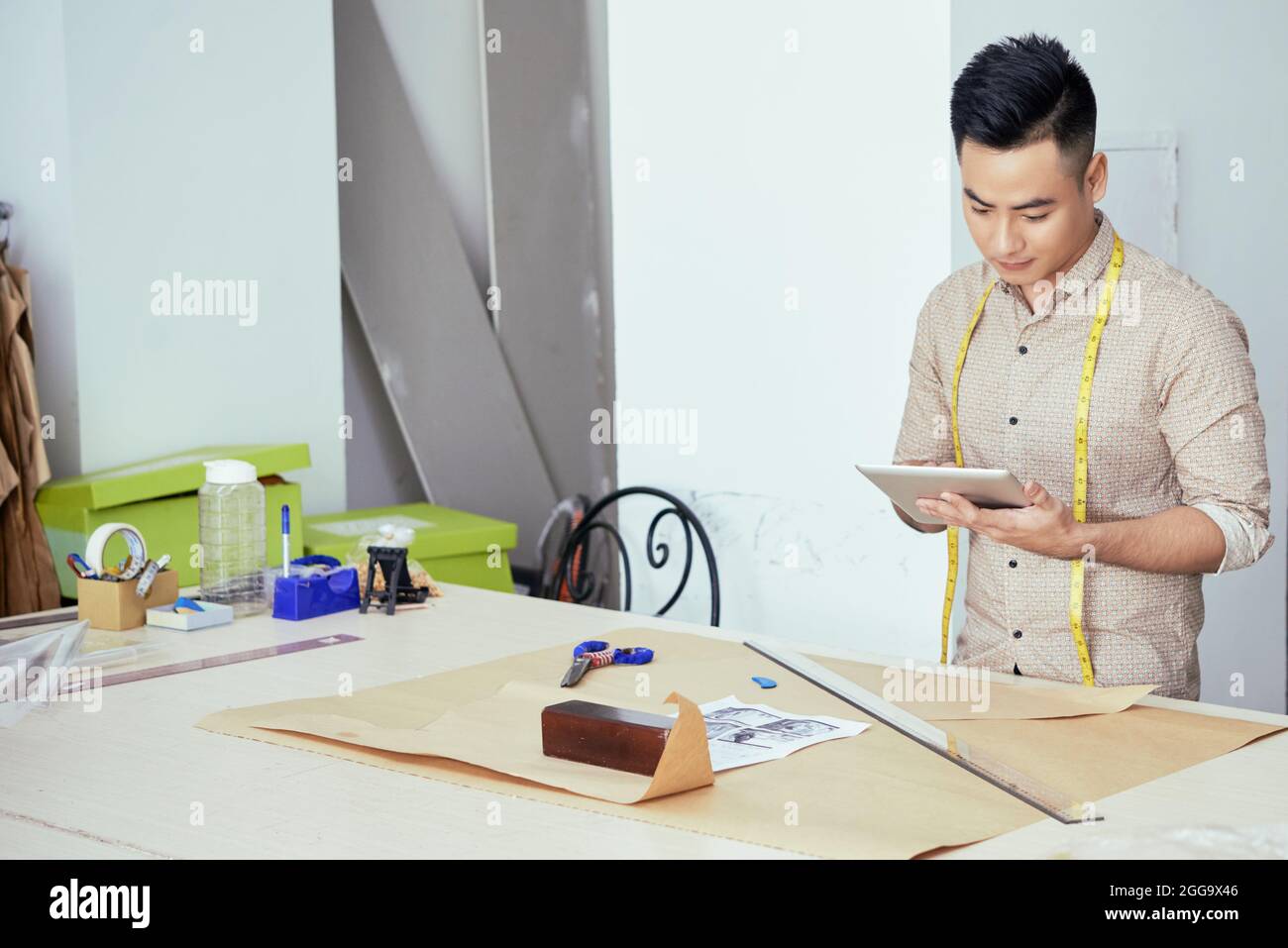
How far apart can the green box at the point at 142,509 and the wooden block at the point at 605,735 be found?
146 centimetres

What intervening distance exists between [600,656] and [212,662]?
642mm

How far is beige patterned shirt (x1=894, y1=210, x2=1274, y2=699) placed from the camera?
195 centimetres

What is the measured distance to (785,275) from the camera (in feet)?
10.9

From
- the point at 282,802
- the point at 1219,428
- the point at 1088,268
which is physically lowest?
the point at 282,802

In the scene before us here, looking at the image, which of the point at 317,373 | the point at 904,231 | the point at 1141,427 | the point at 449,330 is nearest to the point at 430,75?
the point at 449,330

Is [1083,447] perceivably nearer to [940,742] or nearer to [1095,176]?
[1095,176]

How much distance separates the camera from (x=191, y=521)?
10.2 ft

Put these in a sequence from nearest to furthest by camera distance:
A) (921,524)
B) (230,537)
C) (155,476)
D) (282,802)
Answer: (282,802) < (921,524) < (230,537) < (155,476)

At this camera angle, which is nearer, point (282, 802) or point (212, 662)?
point (282, 802)

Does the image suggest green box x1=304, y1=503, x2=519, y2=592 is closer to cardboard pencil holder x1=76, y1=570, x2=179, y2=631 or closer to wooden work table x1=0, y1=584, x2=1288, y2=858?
cardboard pencil holder x1=76, y1=570, x2=179, y2=631

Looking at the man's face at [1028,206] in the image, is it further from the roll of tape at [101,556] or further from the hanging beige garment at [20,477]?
the hanging beige garment at [20,477]

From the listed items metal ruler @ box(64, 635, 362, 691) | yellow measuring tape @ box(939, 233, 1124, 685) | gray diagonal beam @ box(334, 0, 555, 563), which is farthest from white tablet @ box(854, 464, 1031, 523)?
gray diagonal beam @ box(334, 0, 555, 563)

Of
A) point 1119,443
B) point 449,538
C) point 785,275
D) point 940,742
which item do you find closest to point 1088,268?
point 1119,443
